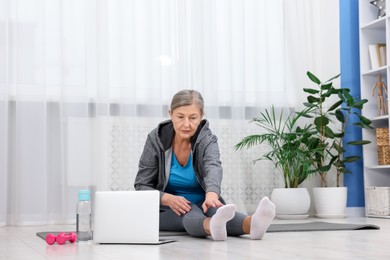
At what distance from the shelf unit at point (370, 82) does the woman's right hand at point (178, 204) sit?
208 centimetres

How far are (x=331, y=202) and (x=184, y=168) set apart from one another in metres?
1.69

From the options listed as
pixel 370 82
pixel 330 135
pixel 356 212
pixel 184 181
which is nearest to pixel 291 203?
pixel 330 135

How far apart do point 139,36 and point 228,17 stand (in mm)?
640

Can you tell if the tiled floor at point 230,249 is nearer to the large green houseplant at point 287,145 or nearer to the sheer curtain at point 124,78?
the sheer curtain at point 124,78

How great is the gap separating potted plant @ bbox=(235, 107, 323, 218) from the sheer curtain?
4.5 inches

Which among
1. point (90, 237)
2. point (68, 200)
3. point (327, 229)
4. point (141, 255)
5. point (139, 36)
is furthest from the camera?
point (139, 36)

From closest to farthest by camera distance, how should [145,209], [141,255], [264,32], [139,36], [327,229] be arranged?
[141,255]
[145,209]
[327,229]
[139,36]
[264,32]

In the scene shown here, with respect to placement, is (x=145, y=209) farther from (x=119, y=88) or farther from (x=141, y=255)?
(x=119, y=88)

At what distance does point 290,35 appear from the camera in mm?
4477

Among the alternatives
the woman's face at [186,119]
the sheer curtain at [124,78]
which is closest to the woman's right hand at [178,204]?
the woman's face at [186,119]

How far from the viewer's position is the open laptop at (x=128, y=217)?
2258mm

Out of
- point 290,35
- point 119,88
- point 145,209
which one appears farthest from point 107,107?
point 145,209

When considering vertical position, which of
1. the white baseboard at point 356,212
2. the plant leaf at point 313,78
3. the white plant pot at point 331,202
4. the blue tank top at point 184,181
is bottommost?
the white baseboard at point 356,212

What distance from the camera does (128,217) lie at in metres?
2.27
